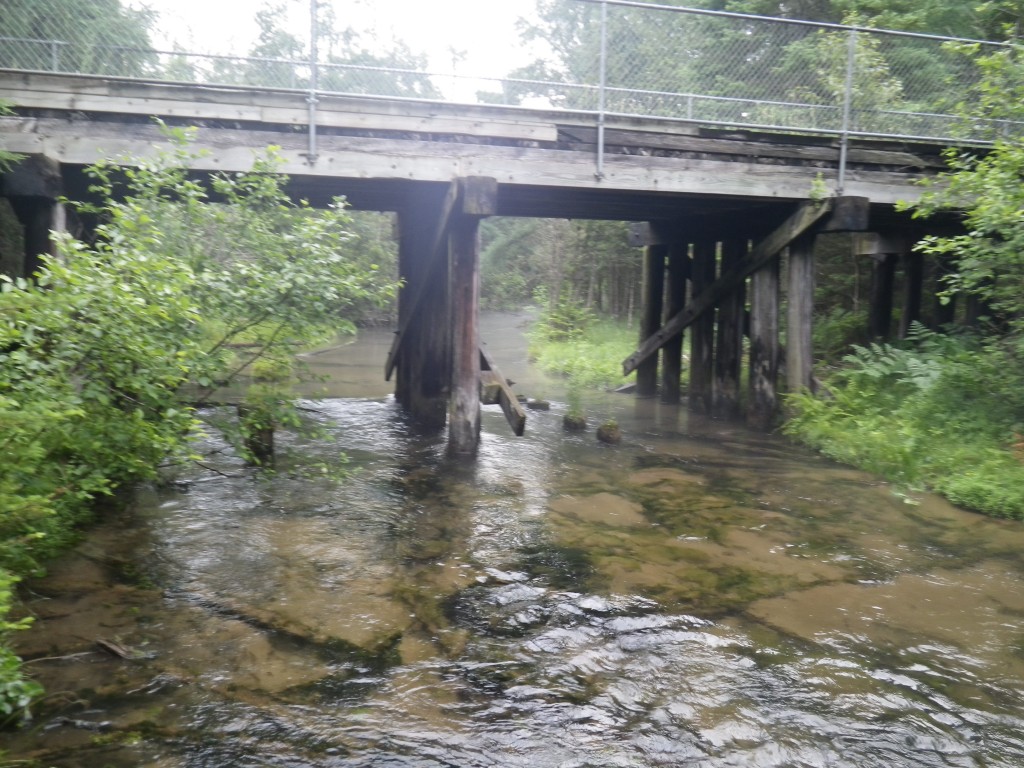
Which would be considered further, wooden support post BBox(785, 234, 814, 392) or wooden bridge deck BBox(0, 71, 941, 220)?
wooden support post BBox(785, 234, 814, 392)

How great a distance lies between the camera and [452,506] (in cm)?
736

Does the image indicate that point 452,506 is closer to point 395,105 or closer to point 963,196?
point 395,105

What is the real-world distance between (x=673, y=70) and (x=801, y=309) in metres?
3.20

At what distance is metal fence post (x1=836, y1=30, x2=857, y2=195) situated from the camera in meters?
9.25

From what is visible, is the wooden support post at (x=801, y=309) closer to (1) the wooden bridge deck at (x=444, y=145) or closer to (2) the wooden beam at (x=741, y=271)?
(2) the wooden beam at (x=741, y=271)

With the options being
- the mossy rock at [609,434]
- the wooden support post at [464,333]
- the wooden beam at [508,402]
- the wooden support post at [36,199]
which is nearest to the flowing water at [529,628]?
the wooden beam at [508,402]

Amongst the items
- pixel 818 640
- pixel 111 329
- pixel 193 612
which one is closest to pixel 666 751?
pixel 818 640

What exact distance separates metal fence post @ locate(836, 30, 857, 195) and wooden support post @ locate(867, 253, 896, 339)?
3.34 metres

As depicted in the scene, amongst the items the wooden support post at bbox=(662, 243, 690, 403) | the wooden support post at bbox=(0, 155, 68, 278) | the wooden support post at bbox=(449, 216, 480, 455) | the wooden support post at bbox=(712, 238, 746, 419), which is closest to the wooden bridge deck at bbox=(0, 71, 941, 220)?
the wooden support post at bbox=(0, 155, 68, 278)

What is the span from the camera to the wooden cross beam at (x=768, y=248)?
941 cm

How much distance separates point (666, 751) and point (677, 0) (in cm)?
1859

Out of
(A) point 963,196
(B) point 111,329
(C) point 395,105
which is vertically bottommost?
(B) point 111,329

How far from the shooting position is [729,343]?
12.0 meters

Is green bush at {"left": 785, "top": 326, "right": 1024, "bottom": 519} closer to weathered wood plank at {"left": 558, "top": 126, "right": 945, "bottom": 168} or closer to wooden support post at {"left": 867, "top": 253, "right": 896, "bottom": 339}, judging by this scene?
wooden support post at {"left": 867, "top": 253, "right": 896, "bottom": 339}
